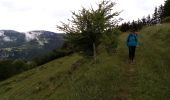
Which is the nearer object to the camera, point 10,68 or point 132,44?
point 132,44

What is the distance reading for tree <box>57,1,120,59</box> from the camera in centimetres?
3238

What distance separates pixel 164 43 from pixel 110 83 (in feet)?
55.9

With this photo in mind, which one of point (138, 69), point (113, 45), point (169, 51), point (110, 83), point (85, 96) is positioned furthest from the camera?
point (113, 45)

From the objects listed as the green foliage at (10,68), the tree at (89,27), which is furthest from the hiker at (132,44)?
the green foliage at (10,68)

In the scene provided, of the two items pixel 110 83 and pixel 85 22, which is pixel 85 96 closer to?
pixel 110 83

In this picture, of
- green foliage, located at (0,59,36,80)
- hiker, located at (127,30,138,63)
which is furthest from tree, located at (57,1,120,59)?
green foliage, located at (0,59,36,80)

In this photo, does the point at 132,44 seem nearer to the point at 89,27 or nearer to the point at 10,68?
the point at 89,27

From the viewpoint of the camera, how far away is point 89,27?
3241 cm

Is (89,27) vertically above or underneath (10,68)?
above

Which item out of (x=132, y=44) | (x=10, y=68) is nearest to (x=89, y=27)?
(x=132, y=44)

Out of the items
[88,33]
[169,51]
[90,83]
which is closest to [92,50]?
[88,33]

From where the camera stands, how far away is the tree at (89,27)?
1275 inches

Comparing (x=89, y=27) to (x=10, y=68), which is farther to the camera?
(x=10, y=68)

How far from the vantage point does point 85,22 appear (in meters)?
32.6
